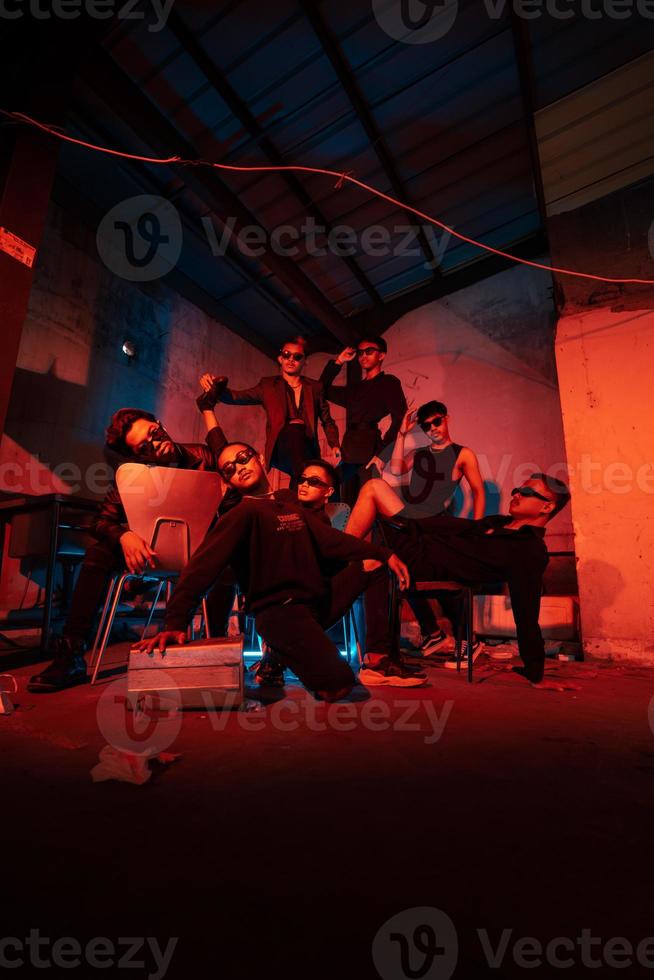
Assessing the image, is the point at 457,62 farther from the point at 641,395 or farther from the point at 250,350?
the point at 250,350

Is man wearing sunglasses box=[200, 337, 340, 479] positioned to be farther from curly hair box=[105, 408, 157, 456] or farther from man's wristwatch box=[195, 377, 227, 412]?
curly hair box=[105, 408, 157, 456]

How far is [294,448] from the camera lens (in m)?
4.25

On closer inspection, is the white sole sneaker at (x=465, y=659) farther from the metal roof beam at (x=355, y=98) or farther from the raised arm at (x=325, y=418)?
the metal roof beam at (x=355, y=98)

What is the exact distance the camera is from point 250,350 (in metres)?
7.15

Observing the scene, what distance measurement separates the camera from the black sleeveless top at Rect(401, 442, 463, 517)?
401 cm

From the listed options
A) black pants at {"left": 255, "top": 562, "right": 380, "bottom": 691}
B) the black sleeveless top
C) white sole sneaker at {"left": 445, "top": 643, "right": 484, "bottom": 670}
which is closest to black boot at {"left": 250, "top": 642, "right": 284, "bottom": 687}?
black pants at {"left": 255, "top": 562, "right": 380, "bottom": 691}

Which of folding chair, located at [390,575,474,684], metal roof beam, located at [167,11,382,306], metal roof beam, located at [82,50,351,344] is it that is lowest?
folding chair, located at [390,575,474,684]

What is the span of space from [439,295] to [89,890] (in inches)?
265

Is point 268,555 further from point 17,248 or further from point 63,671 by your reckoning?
point 17,248

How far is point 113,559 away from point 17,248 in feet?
6.18

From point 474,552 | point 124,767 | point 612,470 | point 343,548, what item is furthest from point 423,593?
point 124,767

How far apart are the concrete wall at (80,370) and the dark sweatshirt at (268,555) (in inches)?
113

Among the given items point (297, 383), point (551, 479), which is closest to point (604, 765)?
point (297, 383)

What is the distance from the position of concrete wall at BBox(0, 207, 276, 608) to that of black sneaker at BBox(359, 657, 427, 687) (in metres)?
3.24
